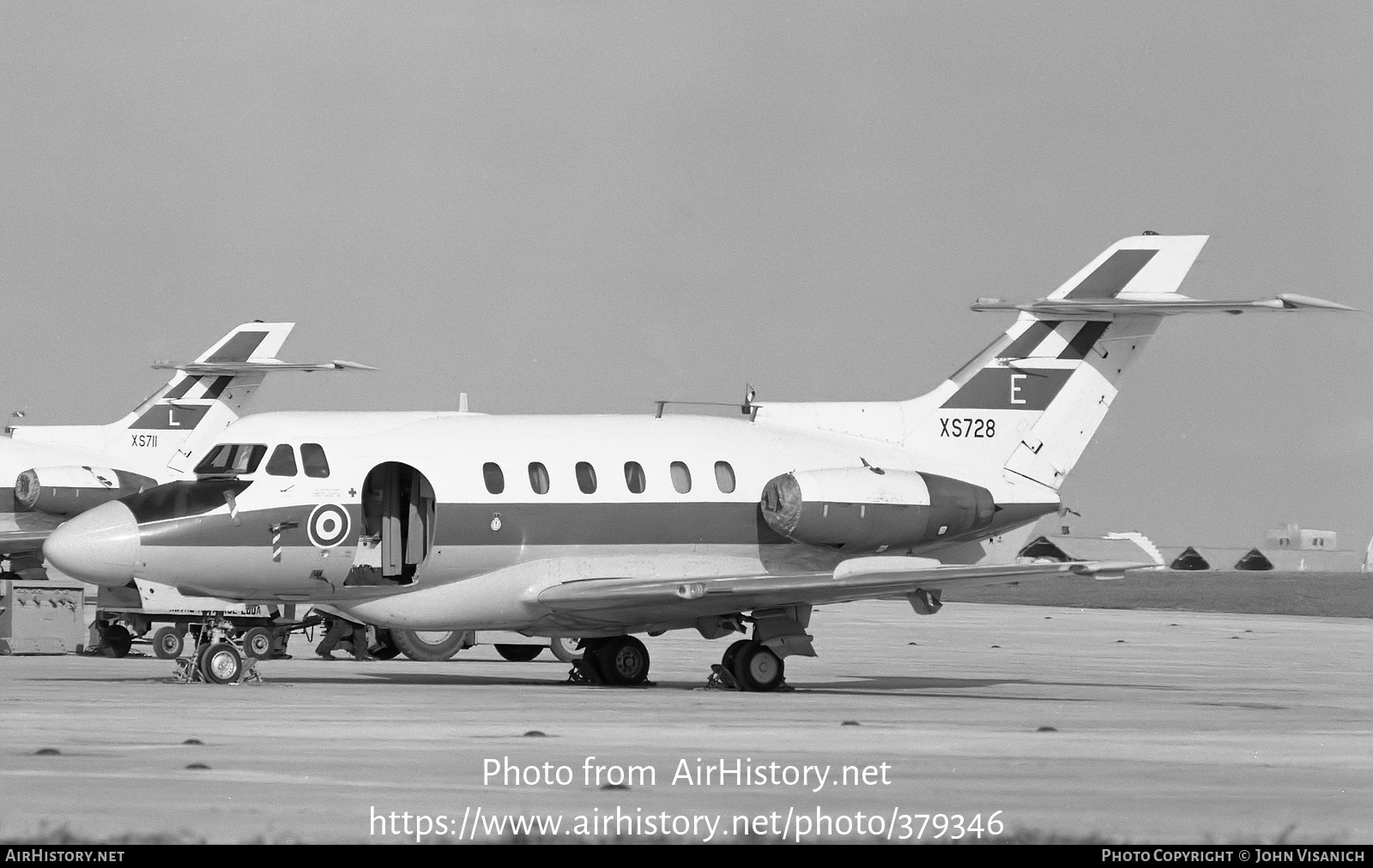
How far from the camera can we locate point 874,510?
25.7 metres

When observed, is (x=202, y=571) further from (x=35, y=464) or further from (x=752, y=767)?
(x=35, y=464)

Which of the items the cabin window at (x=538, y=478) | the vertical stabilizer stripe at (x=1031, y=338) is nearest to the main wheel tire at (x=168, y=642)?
the cabin window at (x=538, y=478)

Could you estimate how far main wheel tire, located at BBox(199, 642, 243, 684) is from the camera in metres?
24.1

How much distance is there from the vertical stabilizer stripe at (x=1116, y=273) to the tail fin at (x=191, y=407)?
3118 cm

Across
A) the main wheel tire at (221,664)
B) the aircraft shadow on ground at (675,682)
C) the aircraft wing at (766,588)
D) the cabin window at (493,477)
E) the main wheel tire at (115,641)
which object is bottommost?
the main wheel tire at (115,641)

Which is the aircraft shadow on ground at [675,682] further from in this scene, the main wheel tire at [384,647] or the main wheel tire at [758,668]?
the main wheel tire at [384,647]

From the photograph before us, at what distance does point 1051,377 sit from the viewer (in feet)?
91.9

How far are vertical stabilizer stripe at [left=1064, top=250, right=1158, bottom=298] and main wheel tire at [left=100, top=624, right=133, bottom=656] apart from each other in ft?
59.4

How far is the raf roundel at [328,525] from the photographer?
2380 centimetres

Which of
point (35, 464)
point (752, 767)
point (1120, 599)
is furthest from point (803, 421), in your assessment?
point (1120, 599)

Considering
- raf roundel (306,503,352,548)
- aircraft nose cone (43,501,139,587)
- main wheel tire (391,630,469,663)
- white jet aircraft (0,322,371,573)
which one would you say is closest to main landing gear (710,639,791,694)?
raf roundel (306,503,352,548)

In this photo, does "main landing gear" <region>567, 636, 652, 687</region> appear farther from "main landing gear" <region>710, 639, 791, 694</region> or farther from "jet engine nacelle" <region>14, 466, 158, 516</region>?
"jet engine nacelle" <region>14, 466, 158, 516</region>

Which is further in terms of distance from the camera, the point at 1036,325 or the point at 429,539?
the point at 1036,325
